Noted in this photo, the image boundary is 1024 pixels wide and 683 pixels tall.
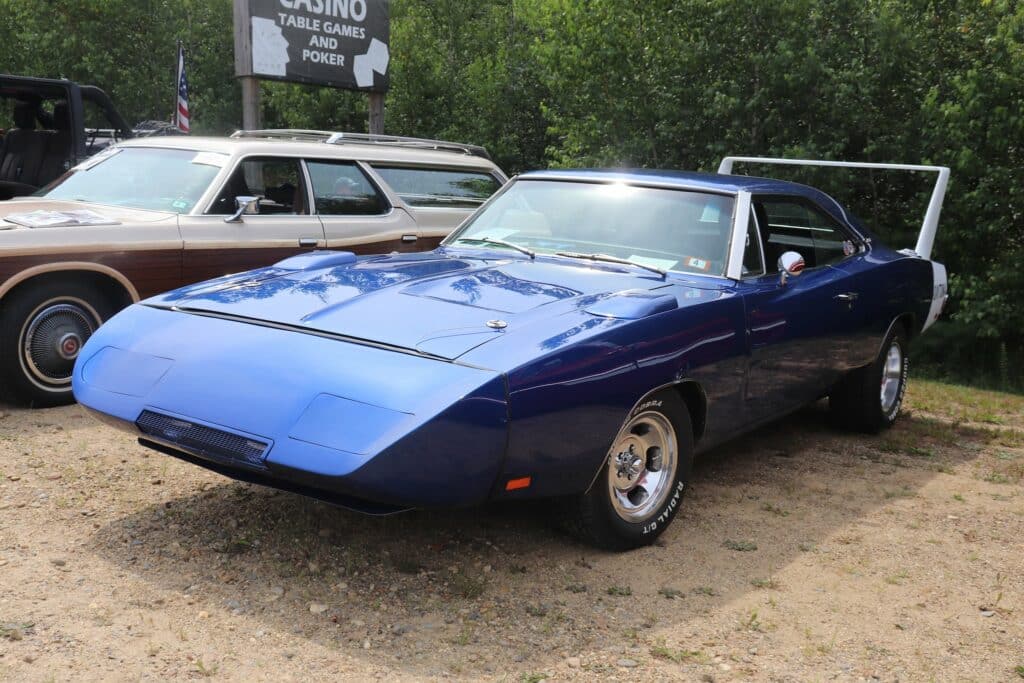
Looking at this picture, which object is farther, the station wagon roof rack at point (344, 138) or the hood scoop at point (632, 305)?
the station wagon roof rack at point (344, 138)

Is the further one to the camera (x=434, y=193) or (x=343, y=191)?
(x=434, y=193)

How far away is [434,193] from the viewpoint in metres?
8.30

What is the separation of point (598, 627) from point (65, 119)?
7.75m

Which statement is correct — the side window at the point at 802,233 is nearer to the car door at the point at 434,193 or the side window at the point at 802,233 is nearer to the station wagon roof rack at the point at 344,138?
the car door at the point at 434,193

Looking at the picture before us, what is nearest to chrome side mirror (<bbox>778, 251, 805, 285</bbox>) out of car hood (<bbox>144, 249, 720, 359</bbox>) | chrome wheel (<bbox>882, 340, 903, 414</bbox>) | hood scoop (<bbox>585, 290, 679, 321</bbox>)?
car hood (<bbox>144, 249, 720, 359</bbox>)

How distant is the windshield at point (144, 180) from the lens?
675 cm

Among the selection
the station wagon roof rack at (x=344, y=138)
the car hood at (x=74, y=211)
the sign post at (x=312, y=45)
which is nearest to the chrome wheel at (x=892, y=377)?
the station wagon roof rack at (x=344, y=138)

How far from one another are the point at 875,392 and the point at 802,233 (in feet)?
3.94

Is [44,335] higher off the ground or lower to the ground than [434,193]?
lower

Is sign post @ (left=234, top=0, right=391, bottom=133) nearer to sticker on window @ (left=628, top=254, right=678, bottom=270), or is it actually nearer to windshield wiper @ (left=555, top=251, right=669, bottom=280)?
windshield wiper @ (left=555, top=251, right=669, bottom=280)

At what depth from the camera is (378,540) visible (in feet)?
13.5

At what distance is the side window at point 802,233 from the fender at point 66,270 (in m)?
3.71

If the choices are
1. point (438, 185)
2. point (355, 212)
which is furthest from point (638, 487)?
point (438, 185)

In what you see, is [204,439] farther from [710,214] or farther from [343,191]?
[343,191]
